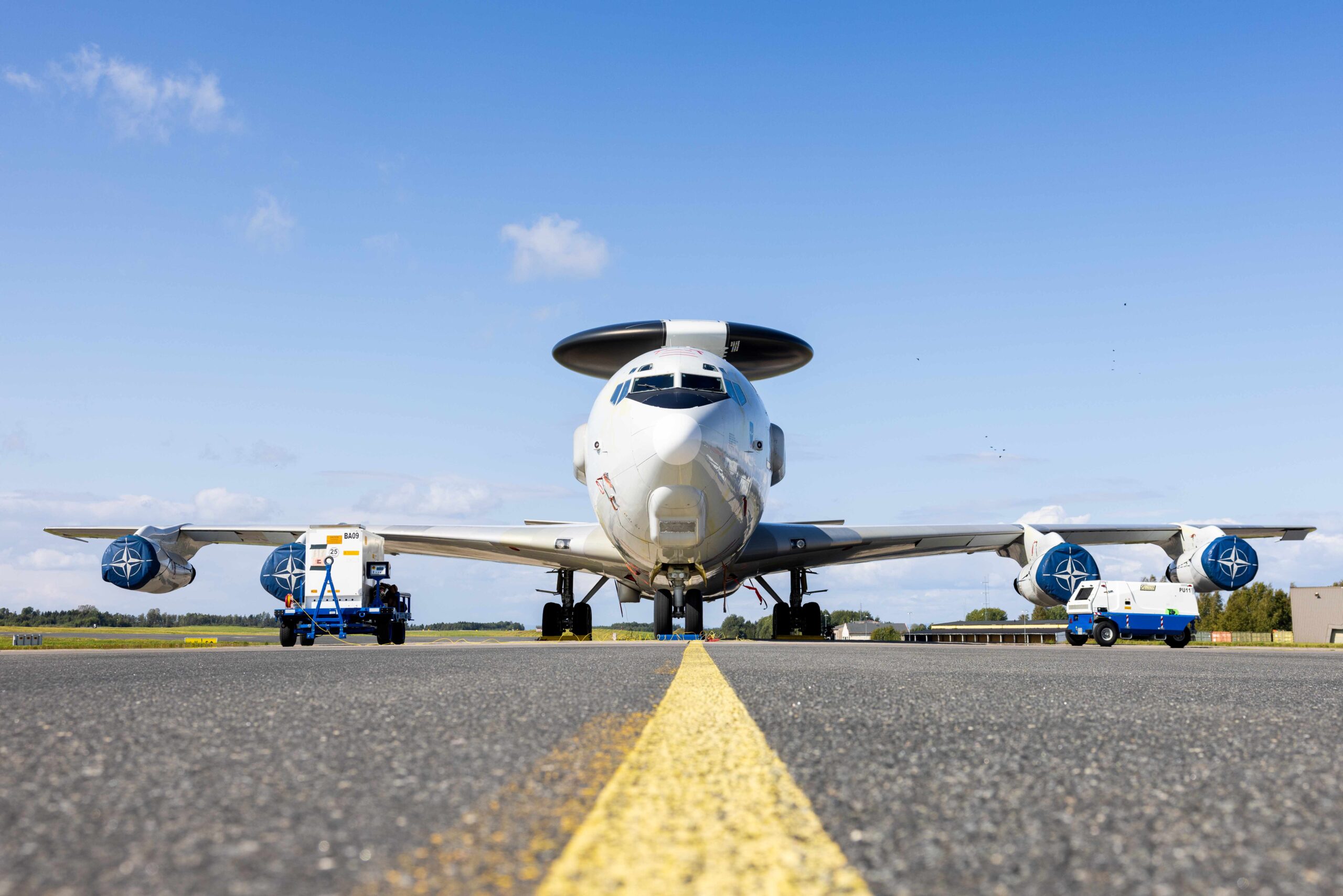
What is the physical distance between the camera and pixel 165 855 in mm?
1333

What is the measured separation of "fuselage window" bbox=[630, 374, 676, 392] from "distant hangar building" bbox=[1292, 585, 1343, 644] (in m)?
49.9

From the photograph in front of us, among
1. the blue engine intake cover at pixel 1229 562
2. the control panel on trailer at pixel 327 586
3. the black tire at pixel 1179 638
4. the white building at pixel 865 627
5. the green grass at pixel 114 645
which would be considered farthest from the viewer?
the white building at pixel 865 627

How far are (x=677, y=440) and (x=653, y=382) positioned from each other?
155 centimetres

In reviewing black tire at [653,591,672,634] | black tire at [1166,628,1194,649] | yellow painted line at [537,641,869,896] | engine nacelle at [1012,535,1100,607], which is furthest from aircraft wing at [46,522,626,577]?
yellow painted line at [537,641,869,896]

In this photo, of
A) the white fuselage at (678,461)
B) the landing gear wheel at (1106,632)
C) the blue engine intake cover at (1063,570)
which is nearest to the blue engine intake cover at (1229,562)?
the landing gear wheel at (1106,632)

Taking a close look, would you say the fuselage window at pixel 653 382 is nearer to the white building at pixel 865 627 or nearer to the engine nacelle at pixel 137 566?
the engine nacelle at pixel 137 566

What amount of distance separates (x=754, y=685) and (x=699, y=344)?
58.5 ft

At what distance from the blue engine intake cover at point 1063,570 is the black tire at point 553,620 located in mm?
10735

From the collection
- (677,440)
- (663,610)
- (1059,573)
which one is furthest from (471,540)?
(1059,573)

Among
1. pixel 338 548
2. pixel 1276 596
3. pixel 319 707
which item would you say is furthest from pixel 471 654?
pixel 1276 596

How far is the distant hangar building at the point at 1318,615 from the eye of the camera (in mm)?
49531

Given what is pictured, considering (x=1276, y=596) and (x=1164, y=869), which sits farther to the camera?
(x=1276, y=596)

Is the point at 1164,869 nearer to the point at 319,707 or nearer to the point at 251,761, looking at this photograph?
the point at 251,761

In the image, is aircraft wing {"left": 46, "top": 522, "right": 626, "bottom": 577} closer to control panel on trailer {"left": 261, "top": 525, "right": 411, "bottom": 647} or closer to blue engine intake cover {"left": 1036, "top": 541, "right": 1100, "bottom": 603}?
control panel on trailer {"left": 261, "top": 525, "right": 411, "bottom": 647}
